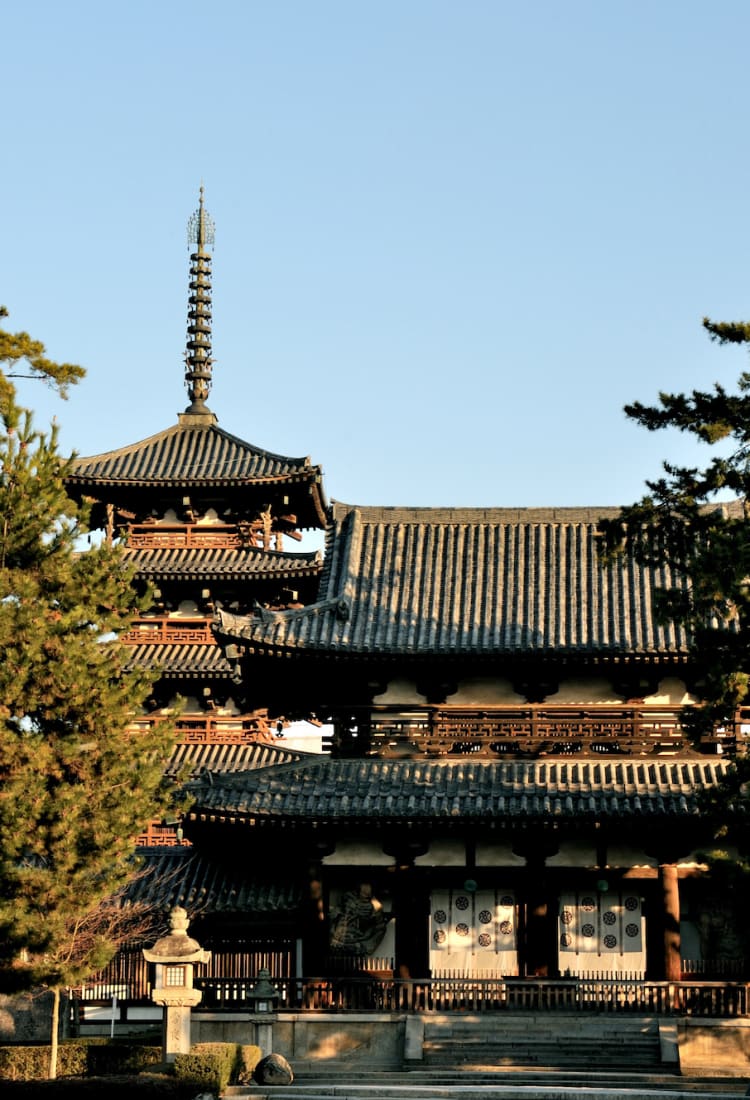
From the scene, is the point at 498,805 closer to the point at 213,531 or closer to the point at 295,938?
the point at 295,938

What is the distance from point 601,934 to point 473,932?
2827 mm

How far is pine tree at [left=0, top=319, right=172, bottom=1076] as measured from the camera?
3278cm

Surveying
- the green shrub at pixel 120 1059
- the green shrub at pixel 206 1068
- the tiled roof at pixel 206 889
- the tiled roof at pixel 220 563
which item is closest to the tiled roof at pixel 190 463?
the tiled roof at pixel 220 563

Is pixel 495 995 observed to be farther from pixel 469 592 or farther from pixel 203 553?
pixel 203 553

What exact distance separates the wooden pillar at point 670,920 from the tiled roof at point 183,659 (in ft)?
67.3

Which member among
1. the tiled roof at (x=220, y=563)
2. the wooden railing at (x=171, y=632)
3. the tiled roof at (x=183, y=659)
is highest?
the tiled roof at (x=220, y=563)

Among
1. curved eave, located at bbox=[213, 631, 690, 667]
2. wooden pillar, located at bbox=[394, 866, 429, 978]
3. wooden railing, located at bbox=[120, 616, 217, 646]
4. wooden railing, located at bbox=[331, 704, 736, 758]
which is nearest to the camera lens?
wooden pillar, located at bbox=[394, 866, 429, 978]

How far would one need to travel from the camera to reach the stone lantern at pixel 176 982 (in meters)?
34.9

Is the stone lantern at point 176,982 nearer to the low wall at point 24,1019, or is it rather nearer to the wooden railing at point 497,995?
the wooden railing at point 497,995

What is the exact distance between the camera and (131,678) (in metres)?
34.5

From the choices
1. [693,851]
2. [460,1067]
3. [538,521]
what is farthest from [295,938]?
[538,521]

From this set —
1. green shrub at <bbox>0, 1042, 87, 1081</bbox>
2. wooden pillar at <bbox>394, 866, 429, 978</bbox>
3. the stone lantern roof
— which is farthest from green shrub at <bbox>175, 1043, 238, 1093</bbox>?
wooden pillar at <bbox>394, 866, 429, 978</bbox>

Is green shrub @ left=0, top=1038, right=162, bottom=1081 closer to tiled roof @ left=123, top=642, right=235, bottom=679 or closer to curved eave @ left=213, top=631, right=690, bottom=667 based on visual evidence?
curved eave @ left=213, top=631, right=690, bottom=667

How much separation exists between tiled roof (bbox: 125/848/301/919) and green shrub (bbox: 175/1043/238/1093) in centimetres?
748
